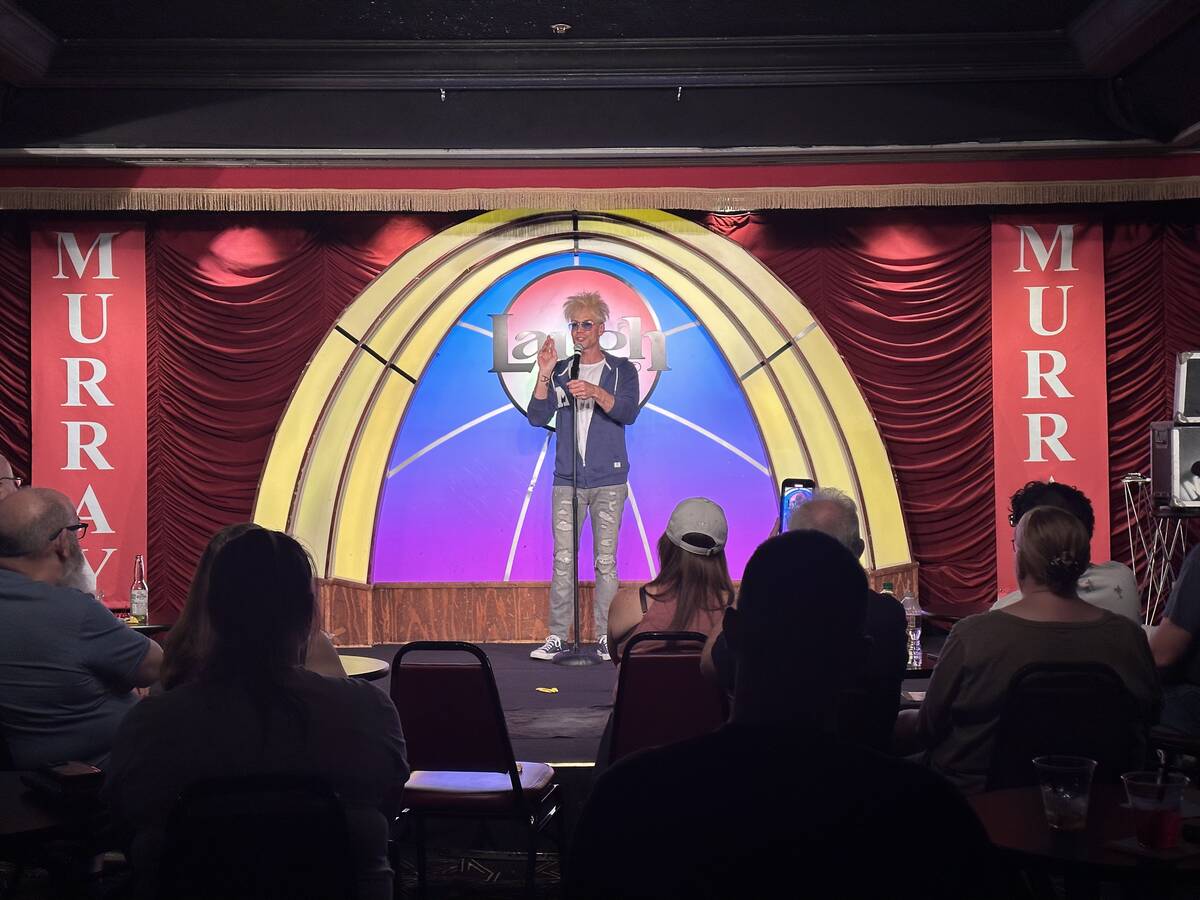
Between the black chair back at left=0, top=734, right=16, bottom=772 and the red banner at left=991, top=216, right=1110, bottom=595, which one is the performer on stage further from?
the black chair back at left=0, top=734, right=16, bottom=772

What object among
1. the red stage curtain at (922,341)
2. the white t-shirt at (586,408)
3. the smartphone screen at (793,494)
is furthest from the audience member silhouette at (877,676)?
the red stage curtain at (922,341)

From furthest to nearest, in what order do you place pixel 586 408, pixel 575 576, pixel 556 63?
→ pixel 586 408 < pixel 556 63 < pixel 575 576

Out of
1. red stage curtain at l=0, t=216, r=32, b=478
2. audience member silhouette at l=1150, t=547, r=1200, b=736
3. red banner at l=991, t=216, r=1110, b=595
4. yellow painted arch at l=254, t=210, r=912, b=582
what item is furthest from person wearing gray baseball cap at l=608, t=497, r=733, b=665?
red stage curtain at l=0, t=216, r=32, b=478

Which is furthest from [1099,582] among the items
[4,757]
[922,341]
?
[922,341]

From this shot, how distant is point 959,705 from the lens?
2553mm

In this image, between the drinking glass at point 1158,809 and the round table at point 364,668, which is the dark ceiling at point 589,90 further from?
the drinking glass at point 1158,809

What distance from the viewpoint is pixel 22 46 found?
586cm

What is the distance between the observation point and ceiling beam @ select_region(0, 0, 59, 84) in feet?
18.7

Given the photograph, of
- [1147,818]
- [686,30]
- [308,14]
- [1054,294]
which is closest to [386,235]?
[308,14]

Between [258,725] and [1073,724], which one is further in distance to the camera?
[1073,724]

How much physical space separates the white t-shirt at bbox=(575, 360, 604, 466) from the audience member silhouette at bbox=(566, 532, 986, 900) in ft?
18.8

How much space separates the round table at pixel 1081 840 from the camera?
1.73 meters

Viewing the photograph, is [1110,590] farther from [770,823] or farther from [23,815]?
[23,815]

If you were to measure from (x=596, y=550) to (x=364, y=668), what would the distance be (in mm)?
3023
